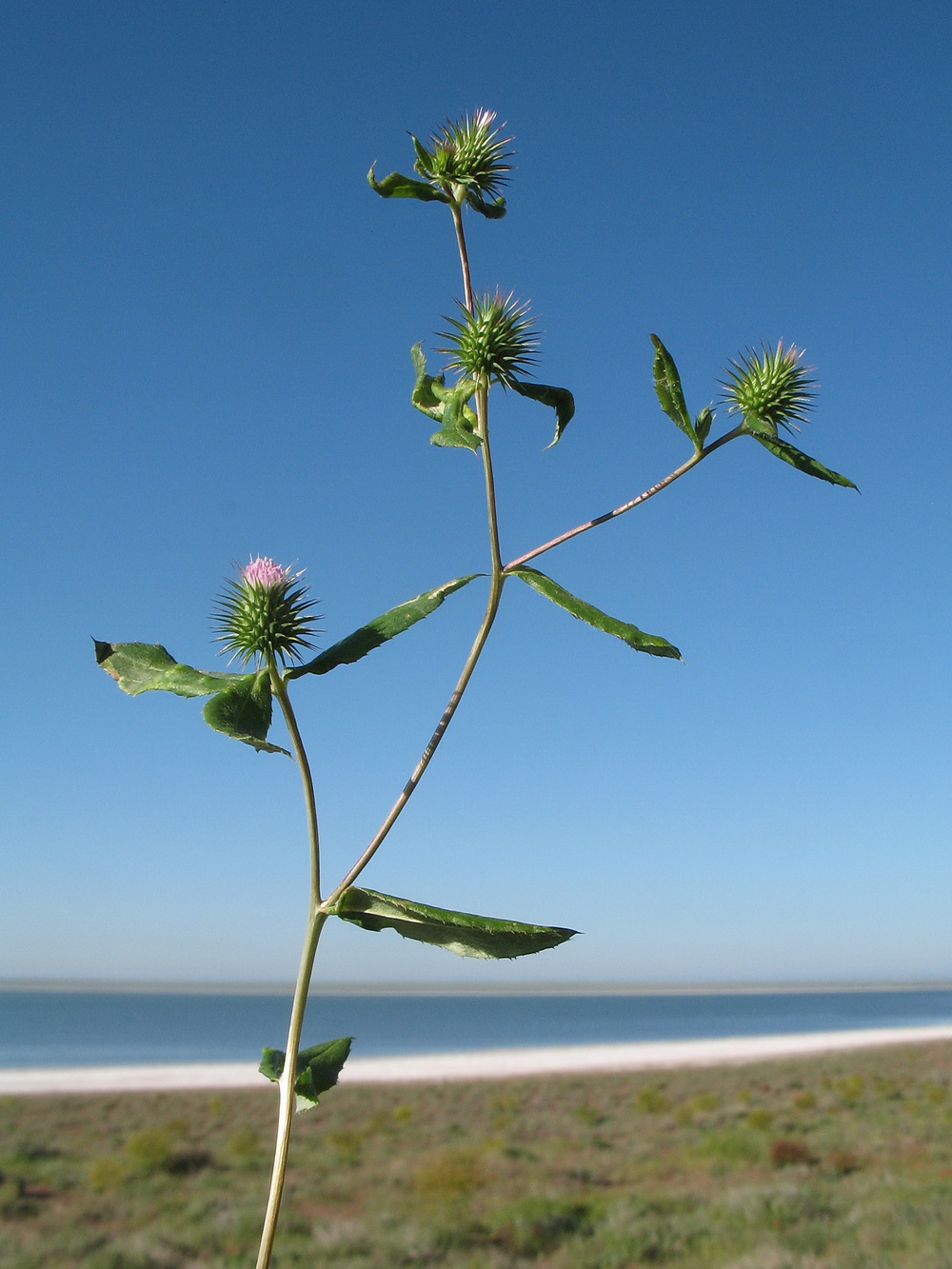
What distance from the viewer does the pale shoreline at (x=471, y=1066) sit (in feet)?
211

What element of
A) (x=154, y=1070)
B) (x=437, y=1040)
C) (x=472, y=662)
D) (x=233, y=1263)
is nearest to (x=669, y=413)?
(x=472, y=662)

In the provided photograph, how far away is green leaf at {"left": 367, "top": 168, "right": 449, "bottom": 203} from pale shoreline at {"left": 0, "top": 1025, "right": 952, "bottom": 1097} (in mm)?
56719

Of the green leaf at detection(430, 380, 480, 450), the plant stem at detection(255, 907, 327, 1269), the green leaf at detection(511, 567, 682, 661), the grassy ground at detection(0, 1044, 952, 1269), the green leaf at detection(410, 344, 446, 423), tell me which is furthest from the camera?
the grassy ground at detection(0, 1044, 952, 1269)

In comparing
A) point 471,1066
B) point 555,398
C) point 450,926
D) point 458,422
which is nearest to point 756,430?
point 555,398

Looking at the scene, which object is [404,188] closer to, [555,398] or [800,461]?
[555,398]

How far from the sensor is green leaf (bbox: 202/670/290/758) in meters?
1.30

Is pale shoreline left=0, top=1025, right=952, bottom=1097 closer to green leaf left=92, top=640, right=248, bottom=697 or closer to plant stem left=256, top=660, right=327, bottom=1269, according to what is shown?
green leaf left=92, top=640, right=248, bottom=697

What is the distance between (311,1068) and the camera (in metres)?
1.43

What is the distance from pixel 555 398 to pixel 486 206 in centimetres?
53

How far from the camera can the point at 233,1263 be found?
2431 cm

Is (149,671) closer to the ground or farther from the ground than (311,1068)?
farther from the ground

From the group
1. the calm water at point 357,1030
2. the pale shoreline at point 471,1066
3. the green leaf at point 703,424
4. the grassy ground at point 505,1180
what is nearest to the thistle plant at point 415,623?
the green leaf at point 703,424

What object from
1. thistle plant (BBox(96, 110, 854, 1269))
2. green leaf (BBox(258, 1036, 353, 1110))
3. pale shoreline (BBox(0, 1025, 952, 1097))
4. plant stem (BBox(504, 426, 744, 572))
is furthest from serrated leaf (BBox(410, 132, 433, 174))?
pale shoreline (BBox(0, 1025, 952, 1097))

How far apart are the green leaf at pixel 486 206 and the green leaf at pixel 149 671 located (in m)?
1.09
